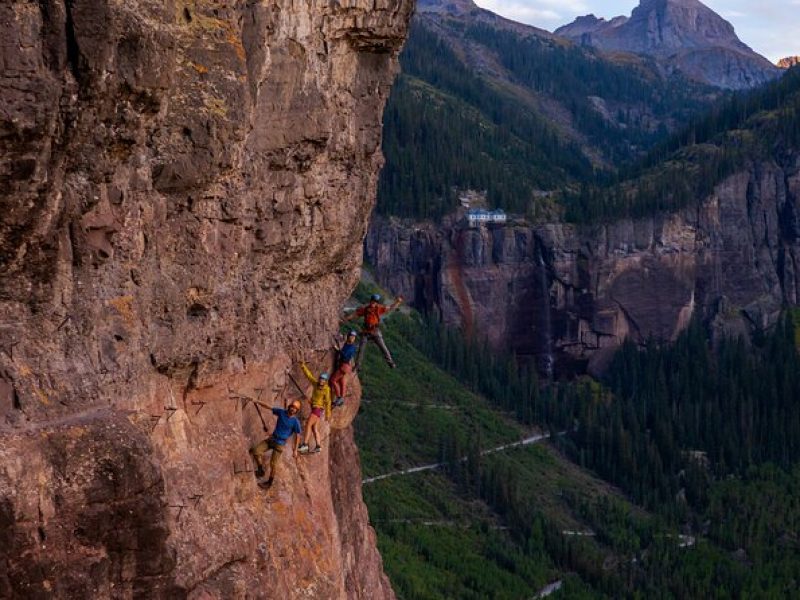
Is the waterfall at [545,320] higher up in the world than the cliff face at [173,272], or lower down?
lower down

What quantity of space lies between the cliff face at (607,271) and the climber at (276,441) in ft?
406

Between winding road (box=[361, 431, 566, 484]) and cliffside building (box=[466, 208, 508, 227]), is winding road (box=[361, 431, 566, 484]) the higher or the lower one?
the lower one

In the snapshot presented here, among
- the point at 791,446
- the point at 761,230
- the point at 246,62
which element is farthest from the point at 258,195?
the point at 761,230

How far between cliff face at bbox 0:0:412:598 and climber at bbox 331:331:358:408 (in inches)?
37.1

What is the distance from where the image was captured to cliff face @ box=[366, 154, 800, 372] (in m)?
153

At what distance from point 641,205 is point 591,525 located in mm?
59232

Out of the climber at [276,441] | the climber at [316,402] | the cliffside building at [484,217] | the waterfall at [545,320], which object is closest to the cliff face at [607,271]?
the waterfall at [545,320]

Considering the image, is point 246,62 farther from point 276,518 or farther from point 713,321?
point 713,321

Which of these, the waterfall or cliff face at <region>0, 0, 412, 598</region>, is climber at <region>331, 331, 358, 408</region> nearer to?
cliff face at <region>0, 0, 412, 598</region>

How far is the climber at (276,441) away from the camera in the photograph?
1057 inches

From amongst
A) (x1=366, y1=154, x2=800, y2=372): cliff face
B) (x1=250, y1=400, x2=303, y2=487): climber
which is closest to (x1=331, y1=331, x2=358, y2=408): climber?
(x1=250, y1=400, x2=303, y2=487): climber

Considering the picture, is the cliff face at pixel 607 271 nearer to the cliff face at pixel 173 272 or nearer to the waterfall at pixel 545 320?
the waterfall at pixel 545 320

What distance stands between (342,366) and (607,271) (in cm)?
12722

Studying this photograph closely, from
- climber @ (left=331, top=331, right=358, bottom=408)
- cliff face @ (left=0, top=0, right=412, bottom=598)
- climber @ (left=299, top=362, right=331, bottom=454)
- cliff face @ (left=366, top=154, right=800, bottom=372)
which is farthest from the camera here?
cliff face @ (left=366, top=154, right=800, bottom=372)
